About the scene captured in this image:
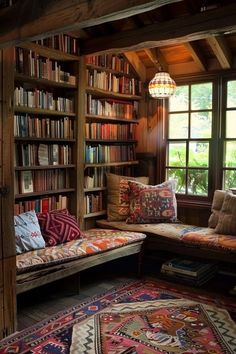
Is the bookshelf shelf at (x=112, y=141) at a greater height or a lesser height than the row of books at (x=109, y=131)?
lesser

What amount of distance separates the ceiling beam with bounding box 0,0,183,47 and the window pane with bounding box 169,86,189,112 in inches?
106

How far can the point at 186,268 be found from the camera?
3.78 m

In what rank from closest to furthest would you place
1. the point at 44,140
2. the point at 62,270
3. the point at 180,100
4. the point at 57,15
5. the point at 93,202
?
the point at 57,15
the point at 62,270
the point at 44,140
the point at 93,202
the point at 180,100

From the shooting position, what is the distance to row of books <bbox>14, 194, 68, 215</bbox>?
11.7 feet

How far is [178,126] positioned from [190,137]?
0.75 ft

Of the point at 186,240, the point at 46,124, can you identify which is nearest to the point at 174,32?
the point at 46,124

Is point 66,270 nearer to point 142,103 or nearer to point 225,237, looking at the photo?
point 225,237

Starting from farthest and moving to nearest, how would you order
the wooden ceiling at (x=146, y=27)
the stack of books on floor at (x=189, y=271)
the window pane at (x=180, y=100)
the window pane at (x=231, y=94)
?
1. the window pane at (x=180, y=100)
2. the window pane at (x=231, y=94)
3. the stack of books on floor at (x=189, y=271)
4. the wooden ceiling at (x=146, y=27)

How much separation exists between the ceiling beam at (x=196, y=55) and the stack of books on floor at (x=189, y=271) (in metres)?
2.25

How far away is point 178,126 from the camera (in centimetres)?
465

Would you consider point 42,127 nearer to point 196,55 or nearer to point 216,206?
point 196,55

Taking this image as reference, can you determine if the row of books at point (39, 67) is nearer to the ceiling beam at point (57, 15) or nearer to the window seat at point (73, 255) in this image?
the ceiling beam at point (57, 15)

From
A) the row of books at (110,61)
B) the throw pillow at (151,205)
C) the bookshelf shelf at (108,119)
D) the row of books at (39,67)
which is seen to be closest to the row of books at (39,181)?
the bookshelf shelf at (108,119)

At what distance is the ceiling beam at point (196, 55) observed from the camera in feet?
13.2
